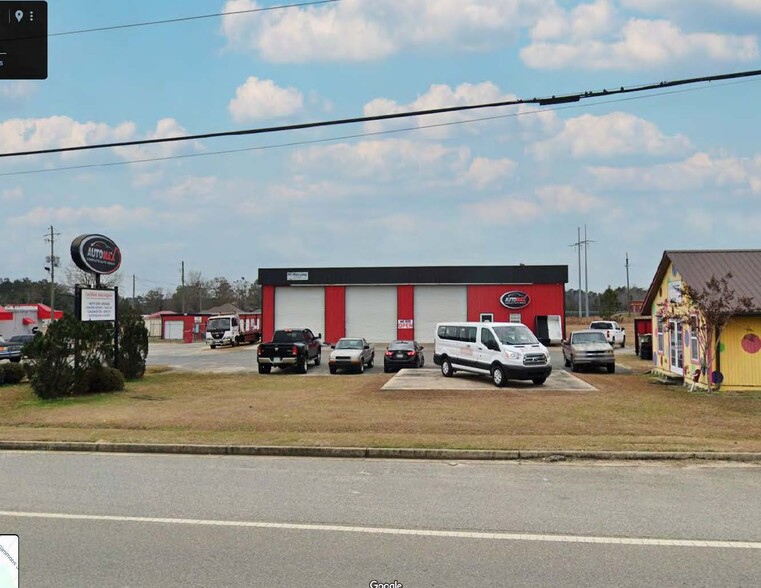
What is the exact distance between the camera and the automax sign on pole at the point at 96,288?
19344 mm

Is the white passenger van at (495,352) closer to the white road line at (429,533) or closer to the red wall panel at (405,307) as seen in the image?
the white road line at (429,533)

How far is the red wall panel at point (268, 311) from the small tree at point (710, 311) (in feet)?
133

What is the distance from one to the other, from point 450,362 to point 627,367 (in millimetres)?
10156

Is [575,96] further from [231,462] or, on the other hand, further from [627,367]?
[627,367]

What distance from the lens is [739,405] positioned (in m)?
16.0

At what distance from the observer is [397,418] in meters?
13.5

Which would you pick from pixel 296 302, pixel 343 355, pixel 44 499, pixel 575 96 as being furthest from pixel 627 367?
pixel 296 302

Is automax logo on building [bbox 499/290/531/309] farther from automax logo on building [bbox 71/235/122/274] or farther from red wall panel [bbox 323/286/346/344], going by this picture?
automax logo on building [bbox 71/235/122/274]

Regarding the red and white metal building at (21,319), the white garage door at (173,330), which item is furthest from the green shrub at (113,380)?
the white garage door at (173,330)

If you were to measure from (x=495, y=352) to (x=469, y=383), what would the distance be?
4.52ft

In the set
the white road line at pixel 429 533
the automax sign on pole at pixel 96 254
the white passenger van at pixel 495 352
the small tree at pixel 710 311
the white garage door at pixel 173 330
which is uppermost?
the automax sign on pole at pixel 96 254

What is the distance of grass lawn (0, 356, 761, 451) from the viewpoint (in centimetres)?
1102

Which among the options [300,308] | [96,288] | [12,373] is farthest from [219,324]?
[96,288]

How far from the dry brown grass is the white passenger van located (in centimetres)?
157
